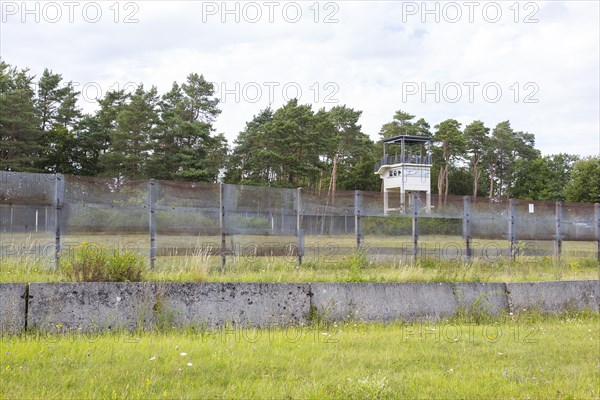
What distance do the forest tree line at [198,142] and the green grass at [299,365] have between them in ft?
158

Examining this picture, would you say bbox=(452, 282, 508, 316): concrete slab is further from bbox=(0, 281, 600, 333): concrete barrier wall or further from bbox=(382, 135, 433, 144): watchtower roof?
bbox=(382, 135, 433, 144): watchtower roof

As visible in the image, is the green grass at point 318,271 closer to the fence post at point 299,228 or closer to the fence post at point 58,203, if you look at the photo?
the fence post at point 299,228

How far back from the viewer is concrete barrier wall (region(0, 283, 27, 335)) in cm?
706

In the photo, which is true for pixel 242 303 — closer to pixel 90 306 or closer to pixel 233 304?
pixel 233 304

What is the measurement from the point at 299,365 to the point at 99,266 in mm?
3923

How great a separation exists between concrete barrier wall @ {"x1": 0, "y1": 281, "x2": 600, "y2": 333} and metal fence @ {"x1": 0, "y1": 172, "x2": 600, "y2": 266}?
4727 millimetres

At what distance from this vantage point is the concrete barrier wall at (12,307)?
706 cm

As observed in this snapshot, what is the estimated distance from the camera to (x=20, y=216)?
1196cm

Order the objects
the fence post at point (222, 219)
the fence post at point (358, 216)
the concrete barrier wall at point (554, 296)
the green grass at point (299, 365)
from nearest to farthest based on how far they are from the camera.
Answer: the green grass at point (299, 365), the concrete barrier wall at point (554, 296), the fence post at point (222, 219), the fence post at point (358, 216)

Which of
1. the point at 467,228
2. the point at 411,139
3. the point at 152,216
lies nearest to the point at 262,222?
the point at 152,216

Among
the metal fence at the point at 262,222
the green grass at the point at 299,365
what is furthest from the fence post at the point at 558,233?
the green grass at the point at 299,365

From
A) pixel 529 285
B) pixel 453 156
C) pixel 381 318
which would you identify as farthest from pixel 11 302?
pixel 453 156

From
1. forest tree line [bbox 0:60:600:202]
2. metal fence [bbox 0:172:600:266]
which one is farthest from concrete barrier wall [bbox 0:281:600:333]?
forest tree line [bbox 0:60:600:202]

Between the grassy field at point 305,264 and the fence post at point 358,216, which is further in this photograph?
the fence post at point 358,216
